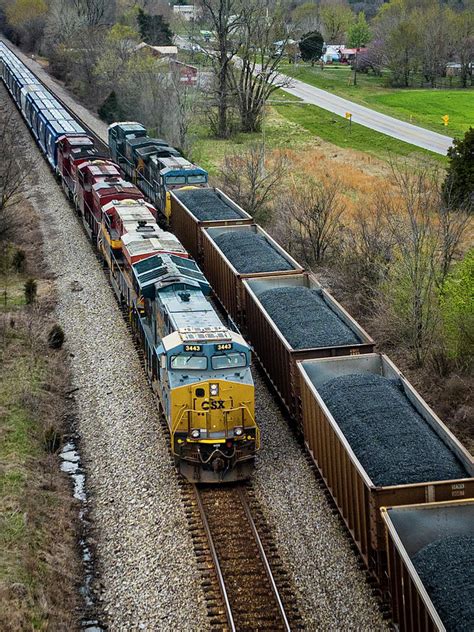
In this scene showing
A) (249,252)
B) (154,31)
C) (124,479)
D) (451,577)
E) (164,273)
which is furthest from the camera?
(154,31)

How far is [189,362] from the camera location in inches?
735

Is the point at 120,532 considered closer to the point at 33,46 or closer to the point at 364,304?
the point at 364,304

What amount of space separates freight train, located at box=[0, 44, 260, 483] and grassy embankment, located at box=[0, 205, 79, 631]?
2.89 m

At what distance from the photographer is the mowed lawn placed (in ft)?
231

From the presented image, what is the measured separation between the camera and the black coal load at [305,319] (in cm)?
Answer: 2100

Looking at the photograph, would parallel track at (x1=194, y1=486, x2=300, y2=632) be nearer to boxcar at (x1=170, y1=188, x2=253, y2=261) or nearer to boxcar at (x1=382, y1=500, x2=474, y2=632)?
boxcar at (x1=382, y1=500, x2=474, y2=632)

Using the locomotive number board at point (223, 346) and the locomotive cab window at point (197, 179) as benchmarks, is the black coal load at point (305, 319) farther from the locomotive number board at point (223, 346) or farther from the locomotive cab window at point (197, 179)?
the locomotive cab window at point (197, 179)

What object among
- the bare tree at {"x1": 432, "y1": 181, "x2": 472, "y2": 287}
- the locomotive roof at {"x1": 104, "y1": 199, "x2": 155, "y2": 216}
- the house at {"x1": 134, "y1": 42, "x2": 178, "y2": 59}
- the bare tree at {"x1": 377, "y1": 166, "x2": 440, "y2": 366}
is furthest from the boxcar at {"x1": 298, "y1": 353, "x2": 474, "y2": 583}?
the house at {"x1": 134, "y1": 42, "x2": 178, "y2": 59}

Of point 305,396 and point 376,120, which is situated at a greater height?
point 305,396

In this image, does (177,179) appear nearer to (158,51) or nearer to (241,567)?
(241,567)

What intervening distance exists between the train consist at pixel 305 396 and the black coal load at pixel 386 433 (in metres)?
0.03

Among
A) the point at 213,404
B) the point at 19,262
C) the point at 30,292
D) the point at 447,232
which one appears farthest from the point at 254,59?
the point at 213,404

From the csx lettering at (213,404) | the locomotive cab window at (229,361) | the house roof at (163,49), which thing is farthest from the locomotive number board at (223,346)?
the house roof at (163,49)

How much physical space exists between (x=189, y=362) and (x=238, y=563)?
465 centimetres
